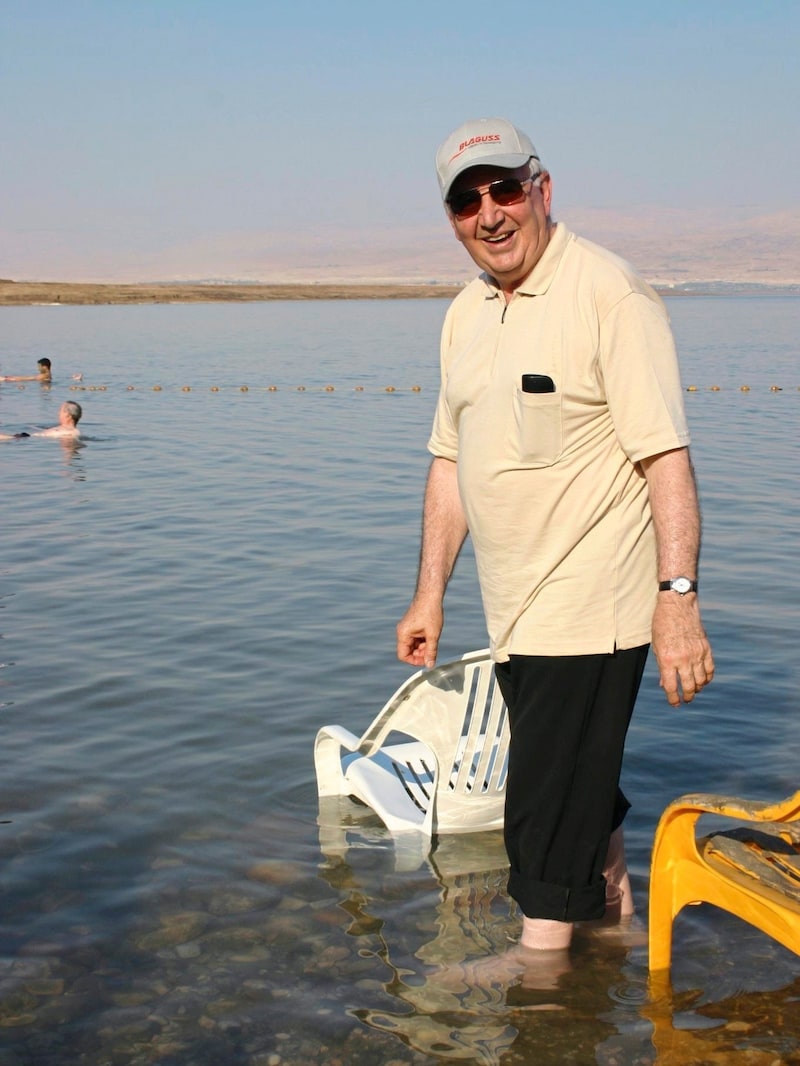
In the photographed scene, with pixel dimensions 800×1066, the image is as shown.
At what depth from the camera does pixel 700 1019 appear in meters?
4.18

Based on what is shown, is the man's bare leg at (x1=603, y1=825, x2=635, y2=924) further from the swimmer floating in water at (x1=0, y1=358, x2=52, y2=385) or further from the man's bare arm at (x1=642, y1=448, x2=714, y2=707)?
the swimmer floating in water at (x1=0, y1=358, x2=52, y2=385)

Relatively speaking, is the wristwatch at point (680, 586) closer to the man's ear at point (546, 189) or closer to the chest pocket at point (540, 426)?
the chest pocket at point (540, 426)

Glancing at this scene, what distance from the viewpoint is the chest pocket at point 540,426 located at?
3.79 m

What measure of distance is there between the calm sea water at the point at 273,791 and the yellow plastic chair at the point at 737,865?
→ 541mm

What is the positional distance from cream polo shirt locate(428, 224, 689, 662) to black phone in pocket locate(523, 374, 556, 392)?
2cm

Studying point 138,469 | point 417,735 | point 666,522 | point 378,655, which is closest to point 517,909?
point 417,735

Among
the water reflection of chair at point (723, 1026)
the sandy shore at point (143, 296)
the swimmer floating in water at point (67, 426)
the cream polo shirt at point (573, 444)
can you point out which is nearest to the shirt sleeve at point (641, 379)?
the cream polo shirt at point (573, 444)

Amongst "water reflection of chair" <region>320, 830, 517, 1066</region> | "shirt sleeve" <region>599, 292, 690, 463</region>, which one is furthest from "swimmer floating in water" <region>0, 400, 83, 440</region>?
"shirt sleeve" <region>599, 292, 690, 463</region>

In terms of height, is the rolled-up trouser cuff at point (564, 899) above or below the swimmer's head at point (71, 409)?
below

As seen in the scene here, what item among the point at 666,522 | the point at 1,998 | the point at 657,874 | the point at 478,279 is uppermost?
the point at 478,279

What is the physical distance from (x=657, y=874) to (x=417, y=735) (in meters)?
1.47

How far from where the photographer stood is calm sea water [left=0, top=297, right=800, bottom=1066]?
417 centimetres

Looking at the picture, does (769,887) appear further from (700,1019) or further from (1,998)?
(1,998)

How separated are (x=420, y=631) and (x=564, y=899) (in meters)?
1.00
